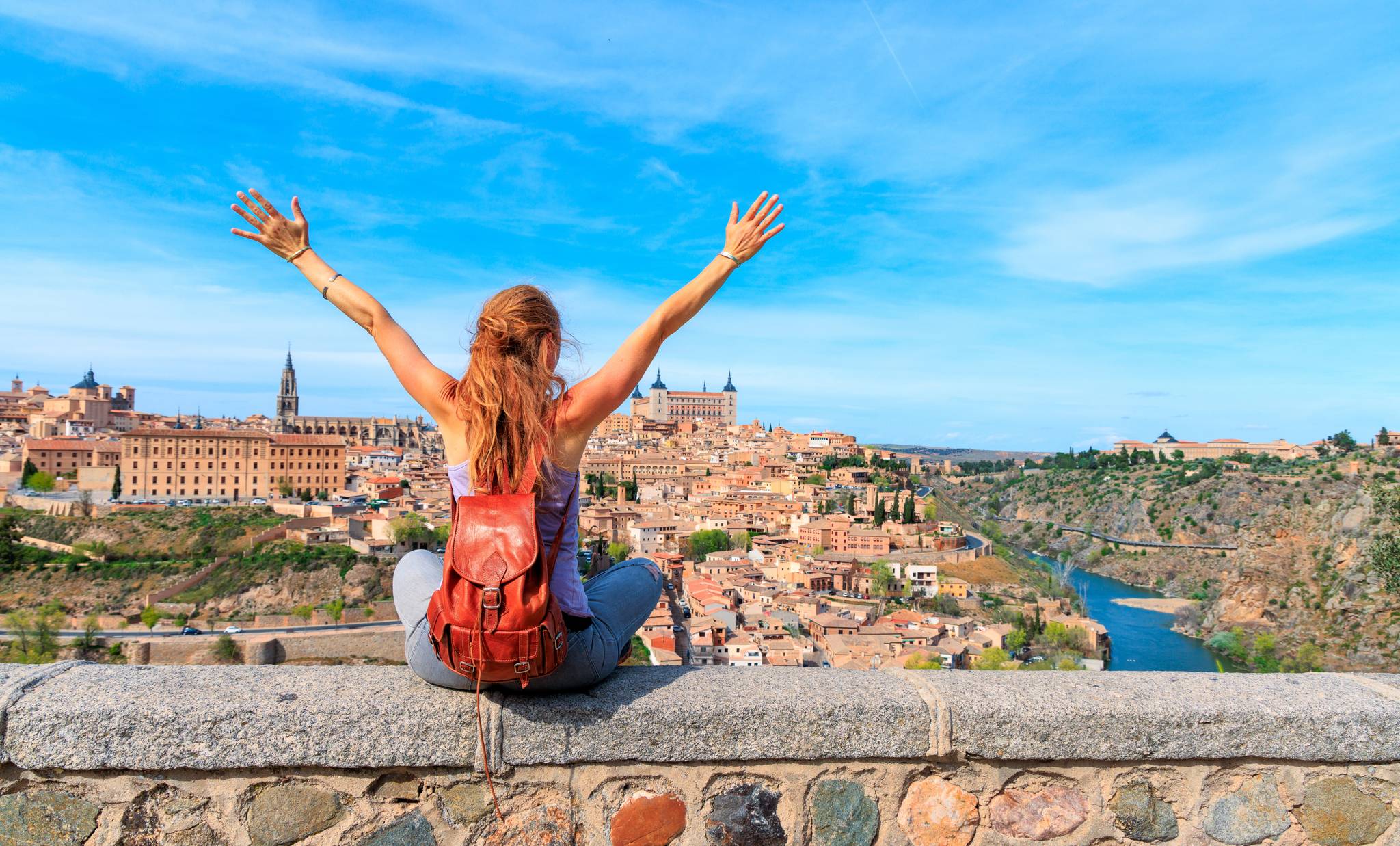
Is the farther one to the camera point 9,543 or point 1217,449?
point 1217,449

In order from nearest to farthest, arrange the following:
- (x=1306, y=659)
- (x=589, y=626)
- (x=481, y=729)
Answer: (x=481, y=729), (x=589, y=626), (x=1306, y=659)

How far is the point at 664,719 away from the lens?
64.9 inches

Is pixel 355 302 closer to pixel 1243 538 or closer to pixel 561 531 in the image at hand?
pixel 561 531

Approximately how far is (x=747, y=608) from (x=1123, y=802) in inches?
1375

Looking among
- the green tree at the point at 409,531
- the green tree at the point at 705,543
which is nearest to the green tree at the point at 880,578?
the green tree at the point at 705,543

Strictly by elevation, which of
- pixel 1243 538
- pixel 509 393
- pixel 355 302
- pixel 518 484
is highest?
pixel 355 302

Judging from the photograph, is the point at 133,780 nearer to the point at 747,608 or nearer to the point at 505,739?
the point at 505,739

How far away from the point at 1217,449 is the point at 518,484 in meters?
136

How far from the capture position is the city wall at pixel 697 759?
5.13 ft

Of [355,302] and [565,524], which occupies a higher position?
[355,302]

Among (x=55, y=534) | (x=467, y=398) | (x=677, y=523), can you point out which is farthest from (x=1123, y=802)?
(x=677, y=523)

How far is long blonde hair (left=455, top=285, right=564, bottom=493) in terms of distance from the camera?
1629mm

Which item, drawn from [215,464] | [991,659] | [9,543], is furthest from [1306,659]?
[215,464]

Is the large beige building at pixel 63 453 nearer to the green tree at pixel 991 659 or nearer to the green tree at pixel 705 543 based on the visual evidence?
the green tree at pixel 705 543
